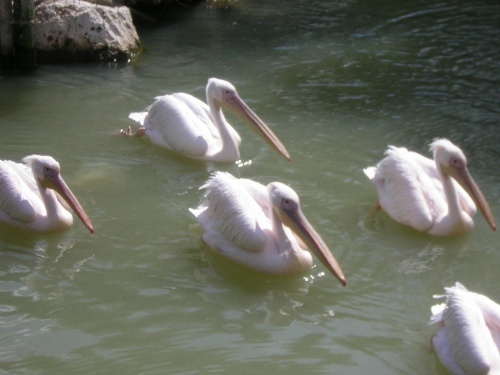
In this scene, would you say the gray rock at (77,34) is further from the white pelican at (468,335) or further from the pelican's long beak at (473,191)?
the white pelican at (468,335)

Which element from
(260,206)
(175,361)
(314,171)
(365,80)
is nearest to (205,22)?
(365,80)

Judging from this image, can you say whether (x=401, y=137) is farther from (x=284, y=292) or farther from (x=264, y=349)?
(x=264, y=349)

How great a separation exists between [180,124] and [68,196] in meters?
1.48

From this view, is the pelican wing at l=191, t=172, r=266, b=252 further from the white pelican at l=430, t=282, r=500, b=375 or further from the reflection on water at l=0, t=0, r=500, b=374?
the white pelican at l=430, t=282, r=500, b=375

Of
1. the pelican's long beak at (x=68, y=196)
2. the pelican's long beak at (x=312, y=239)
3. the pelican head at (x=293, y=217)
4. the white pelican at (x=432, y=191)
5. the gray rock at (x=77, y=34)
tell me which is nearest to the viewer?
the pelican's long beak at (x=312, y=239)

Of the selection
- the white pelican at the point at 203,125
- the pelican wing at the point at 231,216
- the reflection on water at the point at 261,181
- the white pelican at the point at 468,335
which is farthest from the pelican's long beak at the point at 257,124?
the white pelican at the point at 468,335

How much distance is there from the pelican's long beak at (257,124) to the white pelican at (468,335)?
2366 mm

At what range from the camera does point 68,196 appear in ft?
18.0

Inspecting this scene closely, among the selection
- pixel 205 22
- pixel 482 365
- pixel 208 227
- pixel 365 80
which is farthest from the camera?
pixel 205 22

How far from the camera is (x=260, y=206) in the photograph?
5.49 metres

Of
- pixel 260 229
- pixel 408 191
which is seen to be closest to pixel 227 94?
pixel 408 191

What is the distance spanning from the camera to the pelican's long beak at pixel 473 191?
5466mm

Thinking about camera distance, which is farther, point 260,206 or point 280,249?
point 260,206

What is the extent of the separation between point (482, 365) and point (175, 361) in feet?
4.55
